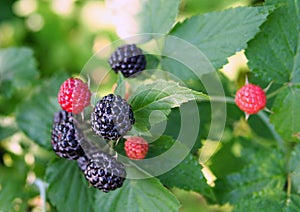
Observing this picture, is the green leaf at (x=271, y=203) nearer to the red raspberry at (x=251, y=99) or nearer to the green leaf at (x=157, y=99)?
the red raspberry at (x=251, y=99)

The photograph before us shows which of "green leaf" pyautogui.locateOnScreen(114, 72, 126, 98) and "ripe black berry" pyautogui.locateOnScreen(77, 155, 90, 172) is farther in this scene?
"ripe black berry" pyautogui.locateOnScreen(77, 155, 90, 172)

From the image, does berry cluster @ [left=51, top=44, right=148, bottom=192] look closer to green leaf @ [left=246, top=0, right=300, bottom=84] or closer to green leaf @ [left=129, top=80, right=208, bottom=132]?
green leaf @ [left=129, top=80, right=208, bottom=132]

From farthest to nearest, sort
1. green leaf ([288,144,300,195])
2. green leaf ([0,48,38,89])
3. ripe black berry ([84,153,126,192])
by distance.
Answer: green leaf ([0,48,38,89]) → green leaf ([288,144,300,195]) → ripe black berry ([84,153,126,192])

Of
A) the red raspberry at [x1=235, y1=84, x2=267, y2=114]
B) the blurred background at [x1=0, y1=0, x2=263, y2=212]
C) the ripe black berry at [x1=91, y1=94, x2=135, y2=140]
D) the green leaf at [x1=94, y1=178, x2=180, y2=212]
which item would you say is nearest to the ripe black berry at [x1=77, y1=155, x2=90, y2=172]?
the green leaf at [x1=94, y1=178, x2=180, y2=212]

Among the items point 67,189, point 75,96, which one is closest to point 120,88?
point 75,96

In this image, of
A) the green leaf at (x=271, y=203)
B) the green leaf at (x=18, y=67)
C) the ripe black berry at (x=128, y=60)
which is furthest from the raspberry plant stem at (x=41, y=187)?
the green leaf at (x=271, y=203)

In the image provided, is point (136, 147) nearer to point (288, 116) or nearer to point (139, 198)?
point (139, 198)
